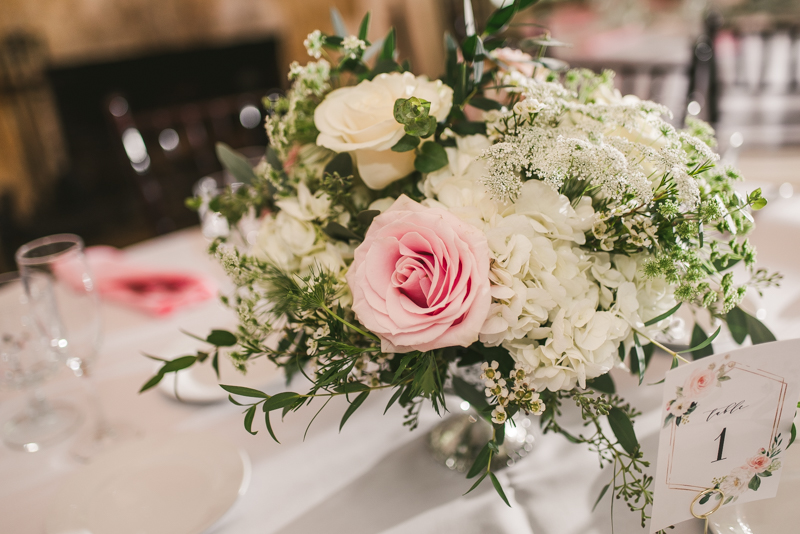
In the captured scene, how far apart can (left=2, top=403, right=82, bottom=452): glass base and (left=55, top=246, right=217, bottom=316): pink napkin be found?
0.97 feet

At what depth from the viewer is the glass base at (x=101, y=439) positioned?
838 mm

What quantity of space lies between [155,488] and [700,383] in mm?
658

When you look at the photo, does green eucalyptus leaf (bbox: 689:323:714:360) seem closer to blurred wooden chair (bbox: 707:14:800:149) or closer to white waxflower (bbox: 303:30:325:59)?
white waxflower (bbox: 303:30:325:59)

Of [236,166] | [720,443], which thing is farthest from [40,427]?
[720,443]

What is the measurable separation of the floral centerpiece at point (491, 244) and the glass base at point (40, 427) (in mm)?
393

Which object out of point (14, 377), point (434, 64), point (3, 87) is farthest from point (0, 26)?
point (14, 377)

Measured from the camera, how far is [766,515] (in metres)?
0.58

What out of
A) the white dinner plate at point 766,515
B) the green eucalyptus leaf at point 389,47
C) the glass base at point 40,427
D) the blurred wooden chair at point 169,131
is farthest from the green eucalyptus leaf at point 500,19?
the blurred wooden chair at point 169,131

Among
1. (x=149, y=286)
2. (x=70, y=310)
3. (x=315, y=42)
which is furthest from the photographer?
(x=149, y=286)

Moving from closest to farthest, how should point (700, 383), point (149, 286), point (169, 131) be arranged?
1. point (700, 383)
2. point (149, 286)
3. point (169, 131)

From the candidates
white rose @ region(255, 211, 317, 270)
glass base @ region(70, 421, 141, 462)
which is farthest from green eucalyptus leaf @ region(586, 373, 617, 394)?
glass base @ region(70, 421, 141, 462)

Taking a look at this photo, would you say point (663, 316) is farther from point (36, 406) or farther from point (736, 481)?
point (36, 406)

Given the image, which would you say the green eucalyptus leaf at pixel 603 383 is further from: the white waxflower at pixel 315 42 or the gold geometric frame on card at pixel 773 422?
the white waxflower at pixel 315 42

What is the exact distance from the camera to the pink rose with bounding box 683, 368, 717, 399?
0.50 metres
